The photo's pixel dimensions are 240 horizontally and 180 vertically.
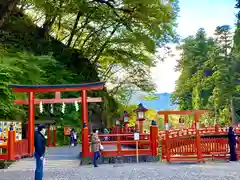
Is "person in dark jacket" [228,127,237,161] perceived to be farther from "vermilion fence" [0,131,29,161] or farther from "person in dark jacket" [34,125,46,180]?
"vermilion fence" [0,131,29,161]

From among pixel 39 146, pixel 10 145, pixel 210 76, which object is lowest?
pixel 10 145

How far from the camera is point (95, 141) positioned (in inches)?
562

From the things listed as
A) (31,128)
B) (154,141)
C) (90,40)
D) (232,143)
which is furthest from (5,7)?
(232,143)

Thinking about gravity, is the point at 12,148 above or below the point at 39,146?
below

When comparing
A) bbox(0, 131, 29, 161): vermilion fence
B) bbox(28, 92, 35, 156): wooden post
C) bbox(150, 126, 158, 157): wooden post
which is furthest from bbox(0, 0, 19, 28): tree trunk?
bbox(150, 126, 158, 157): wooden post

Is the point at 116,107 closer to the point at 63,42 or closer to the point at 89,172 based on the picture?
the point at 63,42

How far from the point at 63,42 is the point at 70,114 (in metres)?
8.53

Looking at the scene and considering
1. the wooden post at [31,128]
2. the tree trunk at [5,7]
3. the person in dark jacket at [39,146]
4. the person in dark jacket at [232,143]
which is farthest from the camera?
the tree trunk at [5,7]

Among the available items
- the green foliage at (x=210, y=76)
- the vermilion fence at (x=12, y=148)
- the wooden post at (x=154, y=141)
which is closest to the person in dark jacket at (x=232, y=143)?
the wooden post at (x=154, y=141)

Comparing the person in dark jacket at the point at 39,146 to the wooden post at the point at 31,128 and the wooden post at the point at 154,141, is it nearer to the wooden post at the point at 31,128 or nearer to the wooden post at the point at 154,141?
the wooden post at the point at 154,141

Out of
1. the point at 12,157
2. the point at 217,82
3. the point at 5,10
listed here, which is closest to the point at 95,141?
the point at 12,157

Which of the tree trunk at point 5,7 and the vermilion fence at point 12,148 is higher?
the tree trunk at point 5,7

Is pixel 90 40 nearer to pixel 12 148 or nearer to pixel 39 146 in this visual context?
pixel 12 148

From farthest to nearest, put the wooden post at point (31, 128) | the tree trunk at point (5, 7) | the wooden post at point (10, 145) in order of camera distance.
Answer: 1. the tree trunk at point (5, 7)
2. the wooden post at point (31, 128)
3. the wooden post at point (10, 145)
